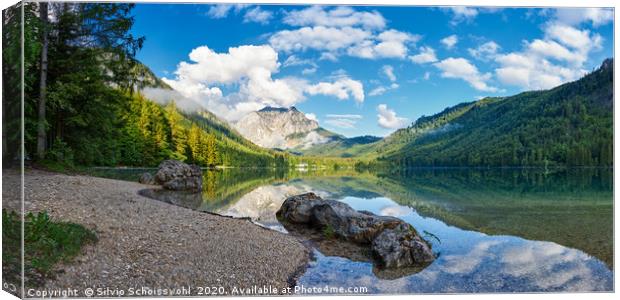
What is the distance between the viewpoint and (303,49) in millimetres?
9172

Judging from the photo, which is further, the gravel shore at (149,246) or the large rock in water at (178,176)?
the large rock in water at (178,176)

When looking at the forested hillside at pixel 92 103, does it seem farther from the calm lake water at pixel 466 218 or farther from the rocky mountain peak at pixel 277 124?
the calm lake water at pixel 466 218

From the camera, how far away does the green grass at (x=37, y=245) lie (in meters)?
5.26

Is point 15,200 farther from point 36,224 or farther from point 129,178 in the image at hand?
point 129,178

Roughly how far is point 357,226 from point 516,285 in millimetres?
3957

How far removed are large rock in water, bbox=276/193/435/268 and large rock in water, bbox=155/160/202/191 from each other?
10.6 ft

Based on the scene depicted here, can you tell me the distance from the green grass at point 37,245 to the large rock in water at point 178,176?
5.96 metres

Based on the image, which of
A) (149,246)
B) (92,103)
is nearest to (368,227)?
(149,246)

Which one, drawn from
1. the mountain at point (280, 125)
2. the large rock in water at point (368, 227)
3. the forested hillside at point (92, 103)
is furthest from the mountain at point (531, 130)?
the forested hillside at point (92, 103)

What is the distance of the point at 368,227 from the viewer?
976 cm

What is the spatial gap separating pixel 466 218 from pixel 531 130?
4.03 metres

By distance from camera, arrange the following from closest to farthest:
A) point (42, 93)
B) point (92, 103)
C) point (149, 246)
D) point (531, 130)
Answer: point (149, 246)
point (42, 93)
point (92, 103)
point (531, 130)

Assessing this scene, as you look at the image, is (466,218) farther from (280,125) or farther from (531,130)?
(280,125)

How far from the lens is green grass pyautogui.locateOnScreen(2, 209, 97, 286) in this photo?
526 centimetres
